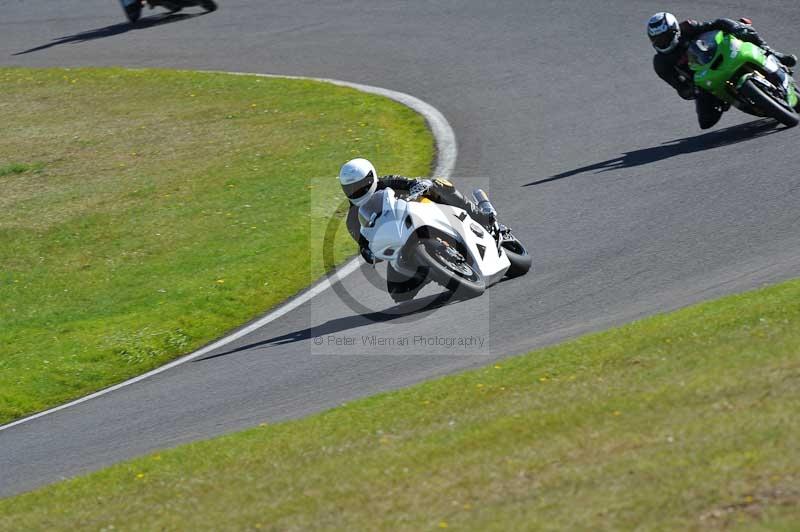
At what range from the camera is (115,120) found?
→ 2264cm

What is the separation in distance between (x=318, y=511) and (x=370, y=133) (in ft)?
41.6

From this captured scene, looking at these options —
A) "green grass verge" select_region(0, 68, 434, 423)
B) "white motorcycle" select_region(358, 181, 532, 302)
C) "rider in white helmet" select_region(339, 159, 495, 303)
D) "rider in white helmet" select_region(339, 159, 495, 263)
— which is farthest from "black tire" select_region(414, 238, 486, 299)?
"green grass verge" select_region(0, 68, 434, 423)

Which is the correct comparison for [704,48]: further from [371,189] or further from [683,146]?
[371,189]

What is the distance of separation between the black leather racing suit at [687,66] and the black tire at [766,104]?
2.59 feet

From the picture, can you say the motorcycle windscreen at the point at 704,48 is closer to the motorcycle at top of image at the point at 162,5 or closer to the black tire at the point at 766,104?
the black tire at the point at 766,104

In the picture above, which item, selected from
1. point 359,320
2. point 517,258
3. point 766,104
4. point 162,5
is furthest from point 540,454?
point 162,5

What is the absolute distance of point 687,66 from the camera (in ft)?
52.1

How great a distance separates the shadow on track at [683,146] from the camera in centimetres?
1508

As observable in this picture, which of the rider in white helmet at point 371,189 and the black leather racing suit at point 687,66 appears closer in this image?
the rider in white helmet at point 371,189

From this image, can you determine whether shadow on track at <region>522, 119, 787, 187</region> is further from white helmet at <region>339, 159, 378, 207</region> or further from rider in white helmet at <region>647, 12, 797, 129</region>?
white helmet at <region>339, 159, 378, 207</region>

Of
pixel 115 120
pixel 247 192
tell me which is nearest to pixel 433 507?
pixel 247 192

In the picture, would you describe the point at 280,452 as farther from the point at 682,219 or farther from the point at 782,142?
the point at 782,142

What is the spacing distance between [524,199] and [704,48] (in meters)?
3.16

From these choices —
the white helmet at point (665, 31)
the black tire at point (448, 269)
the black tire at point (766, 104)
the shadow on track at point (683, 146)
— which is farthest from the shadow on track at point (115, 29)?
the black tire at point (448, 269)
